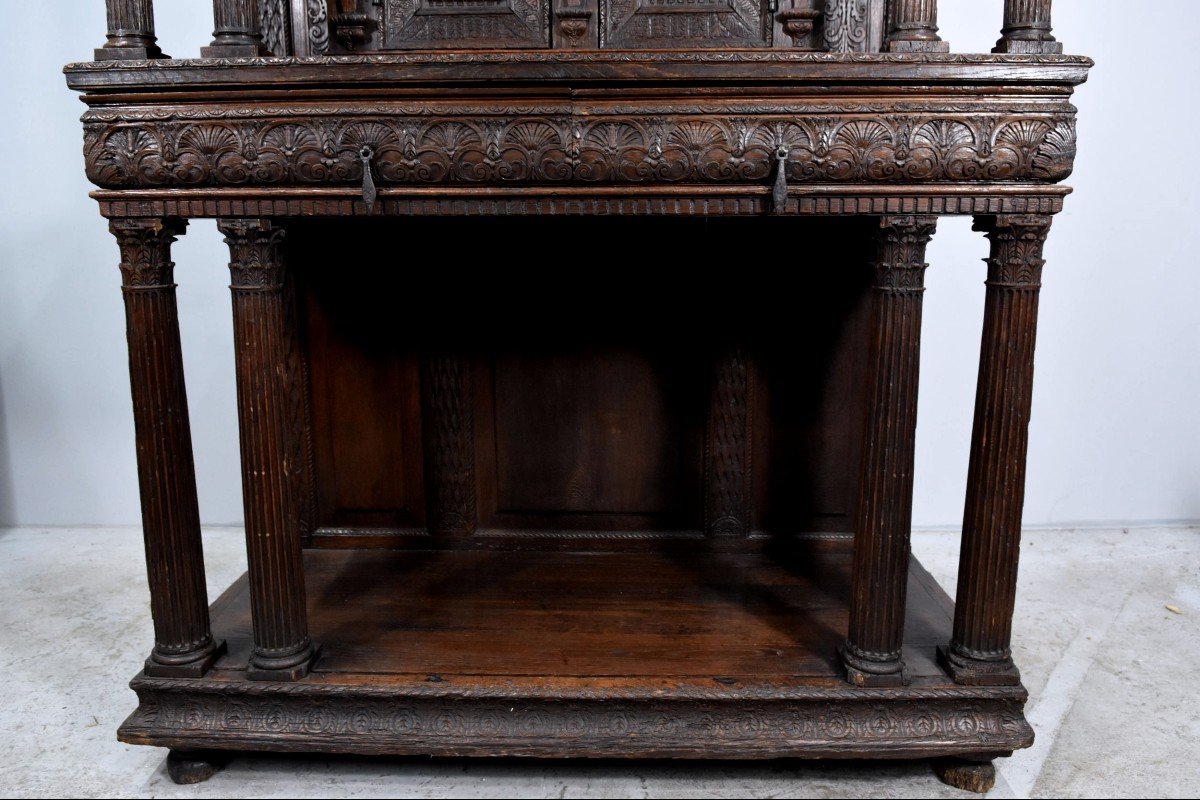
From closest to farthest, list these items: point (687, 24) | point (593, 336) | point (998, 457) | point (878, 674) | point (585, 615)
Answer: point (998, 457) → point (878, 674) → point (687, 24) → point (585, 615) → point (593, 336)

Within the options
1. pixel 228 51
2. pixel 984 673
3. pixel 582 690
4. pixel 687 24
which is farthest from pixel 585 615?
pixel 228 51

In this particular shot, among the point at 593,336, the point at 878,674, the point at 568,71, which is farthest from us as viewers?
the point at 593,336

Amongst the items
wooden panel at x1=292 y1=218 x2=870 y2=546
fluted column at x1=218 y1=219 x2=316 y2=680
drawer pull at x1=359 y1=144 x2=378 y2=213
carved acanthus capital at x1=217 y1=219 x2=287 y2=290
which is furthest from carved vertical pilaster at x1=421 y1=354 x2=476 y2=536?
drawer pull at x1=359 y1=144 x2=378 y2=213

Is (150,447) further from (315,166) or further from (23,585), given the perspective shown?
(23,585)

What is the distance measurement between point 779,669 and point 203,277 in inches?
130

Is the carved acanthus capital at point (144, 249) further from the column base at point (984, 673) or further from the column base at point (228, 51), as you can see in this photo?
the column base at point (984, 673)

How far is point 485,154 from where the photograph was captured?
9.36ft

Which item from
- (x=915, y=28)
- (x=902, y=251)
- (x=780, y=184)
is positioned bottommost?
(x=902, y=251)

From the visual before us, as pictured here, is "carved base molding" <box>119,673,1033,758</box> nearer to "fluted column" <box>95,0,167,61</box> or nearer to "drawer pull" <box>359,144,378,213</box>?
"drawer pull" <box>359,144,378,213</box>

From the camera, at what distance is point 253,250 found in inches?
116

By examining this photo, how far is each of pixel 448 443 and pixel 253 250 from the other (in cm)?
139

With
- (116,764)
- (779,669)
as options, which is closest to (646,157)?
(779,669)

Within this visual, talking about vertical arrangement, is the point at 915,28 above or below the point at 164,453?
above

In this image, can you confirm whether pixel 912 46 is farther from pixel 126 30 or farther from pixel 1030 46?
pixel 126 30
